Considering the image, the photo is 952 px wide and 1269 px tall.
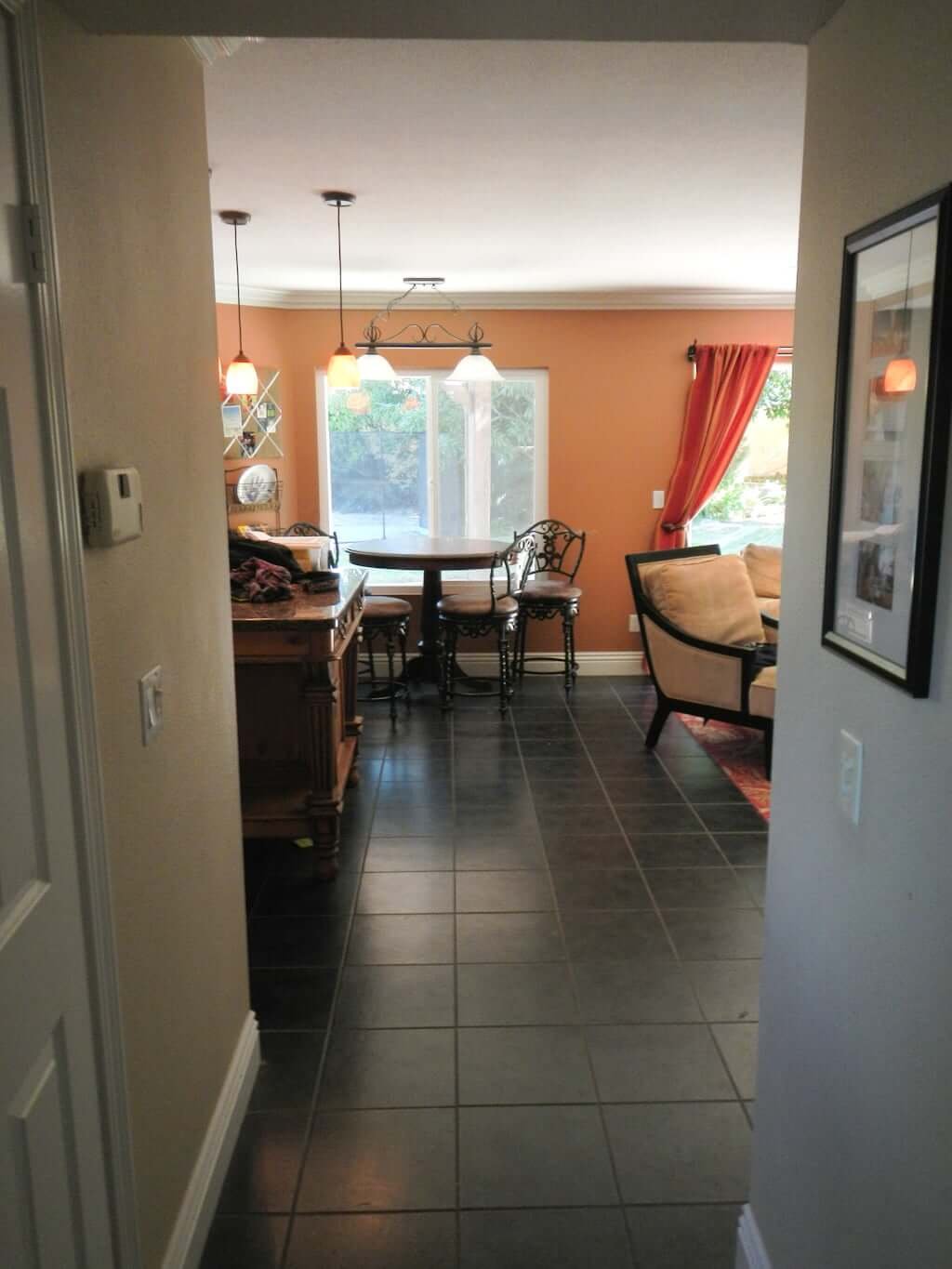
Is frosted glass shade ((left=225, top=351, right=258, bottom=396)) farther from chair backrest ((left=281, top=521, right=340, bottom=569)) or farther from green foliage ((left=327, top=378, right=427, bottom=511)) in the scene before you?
green foliage ((left=327, top=378, right=427, bottom=511))

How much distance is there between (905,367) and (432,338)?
5724 mm

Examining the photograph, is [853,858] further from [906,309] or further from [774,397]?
[774,397]

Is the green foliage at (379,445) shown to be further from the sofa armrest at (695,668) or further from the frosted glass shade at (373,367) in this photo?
the sofa armrest at (695,668)

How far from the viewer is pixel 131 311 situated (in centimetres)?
161

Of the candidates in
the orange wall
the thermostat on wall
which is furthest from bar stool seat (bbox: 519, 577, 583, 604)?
the thermostat on wall

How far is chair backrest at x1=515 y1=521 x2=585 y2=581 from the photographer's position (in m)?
6.60

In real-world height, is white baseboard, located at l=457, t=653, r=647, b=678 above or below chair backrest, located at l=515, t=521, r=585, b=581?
below

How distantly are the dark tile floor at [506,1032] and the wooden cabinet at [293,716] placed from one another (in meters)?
0.25

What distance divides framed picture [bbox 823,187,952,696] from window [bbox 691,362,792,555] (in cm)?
549

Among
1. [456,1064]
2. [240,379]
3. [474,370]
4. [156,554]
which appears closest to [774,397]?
[474,370]

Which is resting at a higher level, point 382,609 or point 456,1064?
point 382,609

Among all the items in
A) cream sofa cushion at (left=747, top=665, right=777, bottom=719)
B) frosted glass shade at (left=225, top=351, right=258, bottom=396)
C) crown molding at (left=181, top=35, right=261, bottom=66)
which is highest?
crown molding at (left=181, top=35, right=261, bottom=66)

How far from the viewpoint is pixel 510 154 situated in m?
3.08

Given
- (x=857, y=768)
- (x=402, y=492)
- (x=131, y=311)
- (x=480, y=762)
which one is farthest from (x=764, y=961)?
(x=402, y=492)
